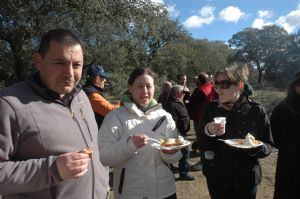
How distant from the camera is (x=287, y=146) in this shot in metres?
3.52

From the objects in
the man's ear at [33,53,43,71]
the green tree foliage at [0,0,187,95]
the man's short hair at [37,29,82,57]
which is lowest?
the man's ear at [33,53,43,71]

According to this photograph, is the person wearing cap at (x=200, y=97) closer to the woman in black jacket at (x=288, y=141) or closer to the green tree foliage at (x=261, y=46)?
the woman in black jacket at (x=288, y=141)

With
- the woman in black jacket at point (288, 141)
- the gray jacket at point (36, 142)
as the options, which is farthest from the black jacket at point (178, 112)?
the gray jacket at point (36, 142)

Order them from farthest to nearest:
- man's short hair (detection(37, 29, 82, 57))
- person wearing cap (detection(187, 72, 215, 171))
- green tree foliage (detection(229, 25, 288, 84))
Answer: green tree foliage (detection(229, 25, 288, 84)) < person wearing cap (detection(187, 72, 215, 171)) < man's short hair (detection(37, 29, 82, 57))

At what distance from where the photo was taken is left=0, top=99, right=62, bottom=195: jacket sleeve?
5.89 ft

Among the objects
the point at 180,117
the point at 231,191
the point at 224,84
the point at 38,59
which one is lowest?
the point at 231,191

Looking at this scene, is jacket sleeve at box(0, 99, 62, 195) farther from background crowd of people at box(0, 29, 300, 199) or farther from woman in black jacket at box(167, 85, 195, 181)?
woman in black jacket at box(167, 85, 195, 181)

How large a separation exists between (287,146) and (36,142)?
263 cm

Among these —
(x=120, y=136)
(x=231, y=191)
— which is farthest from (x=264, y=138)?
(x=120, y=136)

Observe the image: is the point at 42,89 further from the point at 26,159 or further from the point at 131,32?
the point at 131,32

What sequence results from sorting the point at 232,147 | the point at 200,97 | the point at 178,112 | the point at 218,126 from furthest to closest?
1. the point at 200,97
2. the point at 178,112
3. the point at 232,147
4. the point at 218,126

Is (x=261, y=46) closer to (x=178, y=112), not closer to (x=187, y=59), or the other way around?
(x=187, y=59)

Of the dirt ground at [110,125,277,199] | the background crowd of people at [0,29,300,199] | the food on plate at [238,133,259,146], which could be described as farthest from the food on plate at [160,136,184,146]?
the dirt ground at [110,125,277,199]

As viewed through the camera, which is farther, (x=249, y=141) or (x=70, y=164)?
(x=249, y=141)
